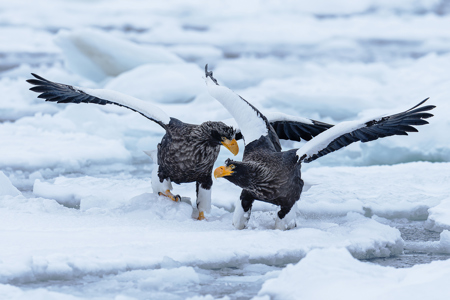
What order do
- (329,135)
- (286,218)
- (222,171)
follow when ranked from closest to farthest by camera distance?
(222,171) → (329,135) → (286,218)

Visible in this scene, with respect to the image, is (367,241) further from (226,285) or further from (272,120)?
(272,120)

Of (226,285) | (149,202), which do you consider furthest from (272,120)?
(226,285)

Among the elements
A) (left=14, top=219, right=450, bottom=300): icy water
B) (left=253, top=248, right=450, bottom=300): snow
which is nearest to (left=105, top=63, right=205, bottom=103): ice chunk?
(left=14, top=219, right=450, bottom=300): icy water

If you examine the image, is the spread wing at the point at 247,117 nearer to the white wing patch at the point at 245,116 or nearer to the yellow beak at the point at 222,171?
the white wing patch at the point at 245,116

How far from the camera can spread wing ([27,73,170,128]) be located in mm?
4617

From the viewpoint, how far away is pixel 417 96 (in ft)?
31.7

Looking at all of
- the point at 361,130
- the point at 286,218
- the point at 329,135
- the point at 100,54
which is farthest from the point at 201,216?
the point at 100,54

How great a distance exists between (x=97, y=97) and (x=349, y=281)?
2.67 metres

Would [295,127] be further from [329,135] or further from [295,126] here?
[329,135]

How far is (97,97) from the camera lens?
4672 mm

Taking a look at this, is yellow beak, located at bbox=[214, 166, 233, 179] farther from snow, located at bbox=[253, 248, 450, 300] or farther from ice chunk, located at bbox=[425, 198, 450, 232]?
ice chunk, located at bbox=[425, 198, 450, 232]

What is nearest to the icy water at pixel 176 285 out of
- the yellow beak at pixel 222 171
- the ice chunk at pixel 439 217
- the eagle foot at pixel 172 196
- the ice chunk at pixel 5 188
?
the yellow beak at pixel 222 171

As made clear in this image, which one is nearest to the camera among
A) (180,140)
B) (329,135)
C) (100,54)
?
(329,135)

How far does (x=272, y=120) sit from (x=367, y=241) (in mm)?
1560
